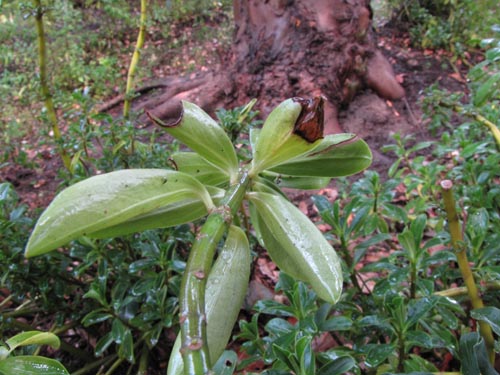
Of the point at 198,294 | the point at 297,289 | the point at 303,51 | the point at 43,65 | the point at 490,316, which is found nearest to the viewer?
the point at 198,294

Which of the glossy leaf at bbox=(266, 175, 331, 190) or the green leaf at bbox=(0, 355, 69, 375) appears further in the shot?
the glossy leaf at bbox=(266, 175, 331, 190)

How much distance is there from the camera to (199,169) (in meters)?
0.64

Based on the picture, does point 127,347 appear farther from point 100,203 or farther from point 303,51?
point 303,51

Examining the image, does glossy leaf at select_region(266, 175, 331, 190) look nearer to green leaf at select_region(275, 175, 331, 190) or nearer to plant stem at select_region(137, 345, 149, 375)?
green leaf at select_region(275, 175, 331, 190)

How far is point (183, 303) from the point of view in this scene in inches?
15.0

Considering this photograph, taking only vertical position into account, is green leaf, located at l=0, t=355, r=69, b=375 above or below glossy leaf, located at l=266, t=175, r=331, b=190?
below

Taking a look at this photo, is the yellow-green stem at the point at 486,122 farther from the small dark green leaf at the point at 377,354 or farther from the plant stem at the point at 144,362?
the plant stem at the point at 144,362

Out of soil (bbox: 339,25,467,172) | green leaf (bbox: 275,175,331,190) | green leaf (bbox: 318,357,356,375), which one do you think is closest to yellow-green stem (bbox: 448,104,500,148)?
soil (bbox: 339,25,467,172)

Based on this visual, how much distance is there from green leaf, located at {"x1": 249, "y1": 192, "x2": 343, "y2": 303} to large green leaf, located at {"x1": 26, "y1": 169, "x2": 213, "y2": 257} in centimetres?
12

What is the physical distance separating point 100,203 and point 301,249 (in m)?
0.23

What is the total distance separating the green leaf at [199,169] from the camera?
2.07 ft

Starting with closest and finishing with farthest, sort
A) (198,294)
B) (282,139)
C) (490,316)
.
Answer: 1. (198,294)
2. (282,139)
3. (490,316)

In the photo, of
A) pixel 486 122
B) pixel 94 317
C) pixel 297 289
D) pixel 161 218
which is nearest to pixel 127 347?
pixel 94 317

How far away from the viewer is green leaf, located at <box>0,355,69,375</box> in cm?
45
